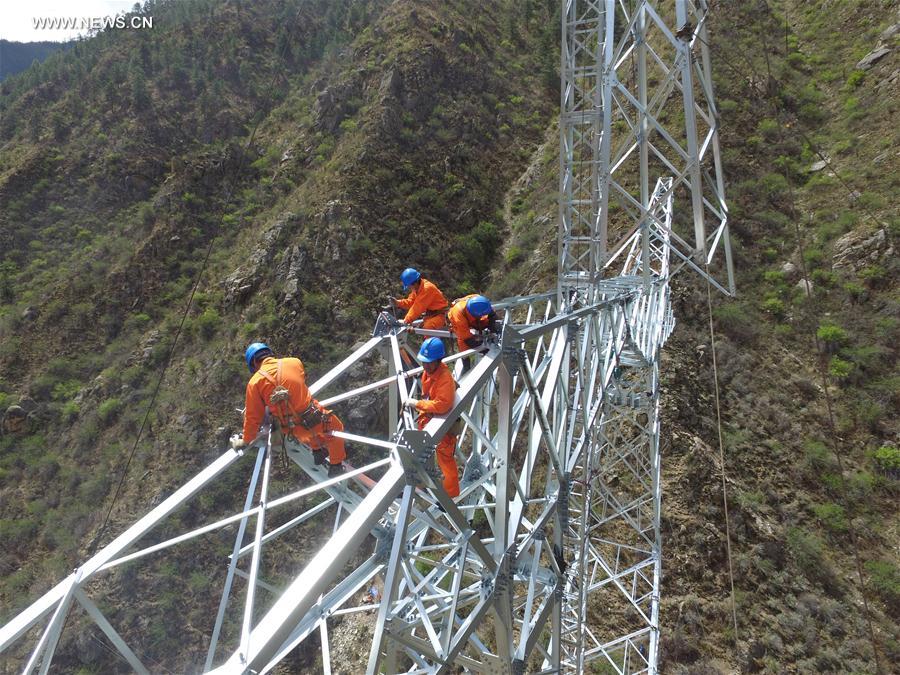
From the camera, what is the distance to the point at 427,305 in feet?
25.6

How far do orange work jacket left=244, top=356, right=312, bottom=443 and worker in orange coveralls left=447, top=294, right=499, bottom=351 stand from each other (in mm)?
1988

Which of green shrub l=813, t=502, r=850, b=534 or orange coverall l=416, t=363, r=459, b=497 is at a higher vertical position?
orange coverall l=416, t=363, r=459, b=497

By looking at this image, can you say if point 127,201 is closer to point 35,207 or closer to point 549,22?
point 35,207

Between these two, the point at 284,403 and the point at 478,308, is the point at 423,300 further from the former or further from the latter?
the point at 284,403

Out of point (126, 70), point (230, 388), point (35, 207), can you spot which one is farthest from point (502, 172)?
point (126, 70)

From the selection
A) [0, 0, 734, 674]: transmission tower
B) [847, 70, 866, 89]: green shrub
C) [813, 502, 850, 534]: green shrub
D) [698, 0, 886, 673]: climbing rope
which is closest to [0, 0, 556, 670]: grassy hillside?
[698, 0, 886, 673]: climbing rope

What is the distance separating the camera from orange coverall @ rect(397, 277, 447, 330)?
775 centimetres

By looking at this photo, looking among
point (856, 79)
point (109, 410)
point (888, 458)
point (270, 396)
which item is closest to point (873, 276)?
point (888, 458)

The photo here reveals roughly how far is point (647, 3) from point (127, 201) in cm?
3963

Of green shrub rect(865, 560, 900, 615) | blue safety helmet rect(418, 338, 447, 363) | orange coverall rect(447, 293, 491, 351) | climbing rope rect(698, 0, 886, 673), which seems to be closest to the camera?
blue safety helmet rect(418, 338, 447, 363)

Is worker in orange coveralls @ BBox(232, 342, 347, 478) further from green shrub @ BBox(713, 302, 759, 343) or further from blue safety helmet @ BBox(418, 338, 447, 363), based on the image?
green shrub @ BBox(713, 302, 759, 343)

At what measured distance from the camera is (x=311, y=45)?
45.3 metres

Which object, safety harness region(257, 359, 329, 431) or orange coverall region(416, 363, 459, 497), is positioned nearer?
orange coverall region(416, 363, 459, 497)

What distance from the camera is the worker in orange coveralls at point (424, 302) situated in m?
7.75
